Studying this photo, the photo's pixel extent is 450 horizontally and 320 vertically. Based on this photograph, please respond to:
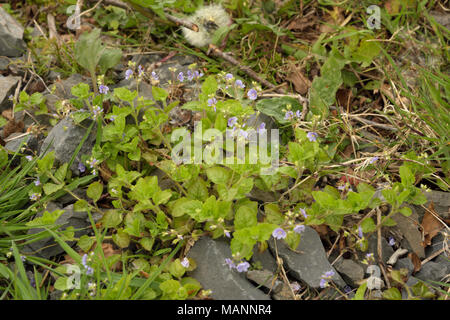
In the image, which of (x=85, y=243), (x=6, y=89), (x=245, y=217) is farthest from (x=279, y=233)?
(x=6, y=89)

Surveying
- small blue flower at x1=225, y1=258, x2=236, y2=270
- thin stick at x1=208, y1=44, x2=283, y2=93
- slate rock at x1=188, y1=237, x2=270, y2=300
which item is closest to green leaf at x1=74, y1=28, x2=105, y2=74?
thin stick at x1=208, y1=44, x2=283, y2=93

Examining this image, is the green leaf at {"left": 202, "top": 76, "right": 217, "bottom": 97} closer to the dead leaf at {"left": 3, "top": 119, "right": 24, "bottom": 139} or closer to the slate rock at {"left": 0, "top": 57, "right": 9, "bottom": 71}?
the dead leaf at {"left": 3, "top": 119, "right": 24, "bottom": 139}

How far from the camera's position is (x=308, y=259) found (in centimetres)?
237

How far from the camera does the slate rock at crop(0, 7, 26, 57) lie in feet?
11.3

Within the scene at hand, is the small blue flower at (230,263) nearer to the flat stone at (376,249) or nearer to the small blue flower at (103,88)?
the flat stone at (376,249)

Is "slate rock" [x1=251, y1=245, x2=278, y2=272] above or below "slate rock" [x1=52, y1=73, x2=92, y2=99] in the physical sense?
below

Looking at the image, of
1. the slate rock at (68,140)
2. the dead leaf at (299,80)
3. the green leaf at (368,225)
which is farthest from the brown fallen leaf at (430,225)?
the slate rock at (68,140)

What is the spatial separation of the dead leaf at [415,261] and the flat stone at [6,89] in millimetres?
2948

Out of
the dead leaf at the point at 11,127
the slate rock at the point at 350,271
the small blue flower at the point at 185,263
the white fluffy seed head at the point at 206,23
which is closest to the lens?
the small blue flower at the point at 185,263

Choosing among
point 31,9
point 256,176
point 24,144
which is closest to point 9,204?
point 24,144

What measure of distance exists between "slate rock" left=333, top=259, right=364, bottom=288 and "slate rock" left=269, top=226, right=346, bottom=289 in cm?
5

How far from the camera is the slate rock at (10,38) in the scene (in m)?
3.43

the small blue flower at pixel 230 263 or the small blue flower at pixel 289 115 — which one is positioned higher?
the small blue flower at pixel 289 115

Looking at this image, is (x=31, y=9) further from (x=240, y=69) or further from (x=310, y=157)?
(x=310, y=157)
